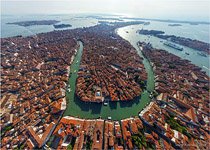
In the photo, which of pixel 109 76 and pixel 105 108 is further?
pixel 109 76

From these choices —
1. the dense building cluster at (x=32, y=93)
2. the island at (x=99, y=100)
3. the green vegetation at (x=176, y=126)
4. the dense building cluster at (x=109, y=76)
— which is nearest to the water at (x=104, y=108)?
the island at (x=99, y=100)

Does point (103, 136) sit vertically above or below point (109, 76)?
below

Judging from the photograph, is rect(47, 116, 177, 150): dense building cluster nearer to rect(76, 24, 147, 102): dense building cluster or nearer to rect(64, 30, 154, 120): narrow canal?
rect(64, 30, 154, 120): narrow canal

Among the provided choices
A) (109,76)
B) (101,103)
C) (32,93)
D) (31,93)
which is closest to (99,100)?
(101,103)

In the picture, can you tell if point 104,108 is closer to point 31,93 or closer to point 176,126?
point 176,126

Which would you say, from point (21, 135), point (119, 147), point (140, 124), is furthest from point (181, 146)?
point (21, 135)

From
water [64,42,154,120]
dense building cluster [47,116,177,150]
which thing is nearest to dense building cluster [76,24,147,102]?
water [64,42,154,120]
